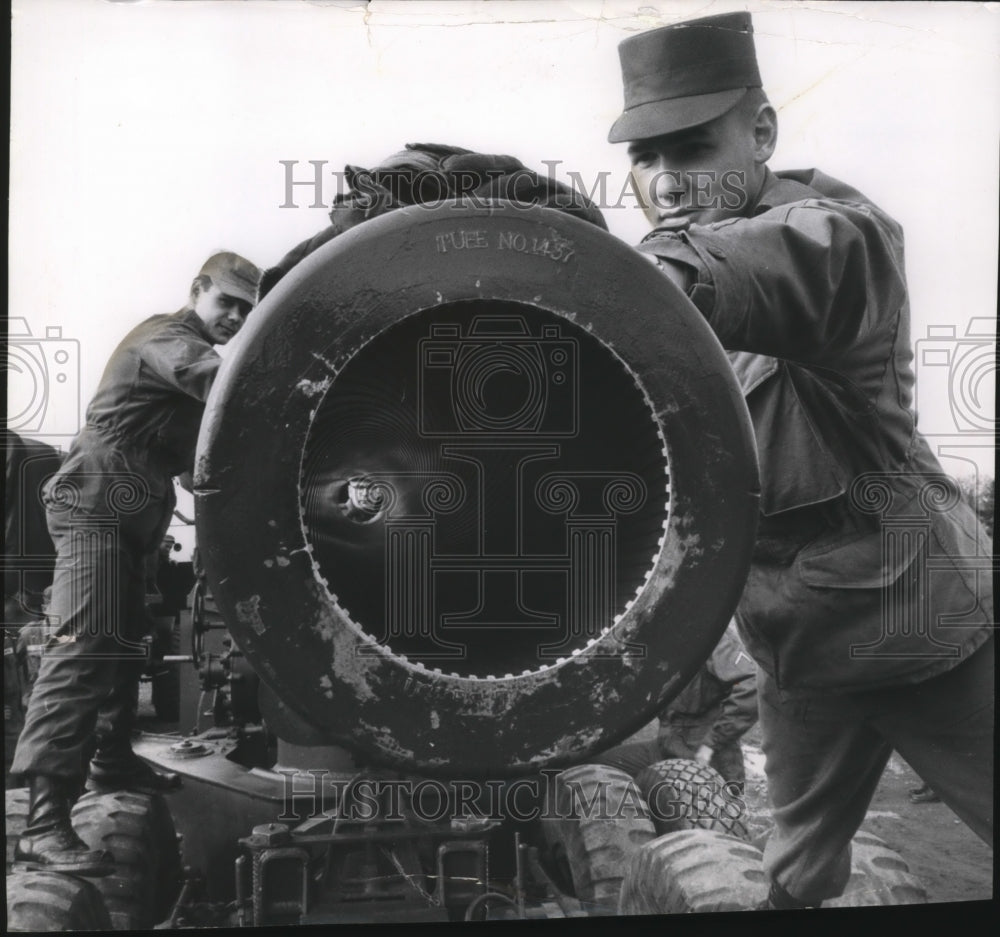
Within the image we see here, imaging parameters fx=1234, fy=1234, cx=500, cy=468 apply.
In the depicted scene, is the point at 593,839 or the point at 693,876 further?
the point at 593,839

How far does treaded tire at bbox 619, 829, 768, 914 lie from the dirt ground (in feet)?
1.08

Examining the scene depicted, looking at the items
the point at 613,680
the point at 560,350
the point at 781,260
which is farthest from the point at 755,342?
the point at 613,680

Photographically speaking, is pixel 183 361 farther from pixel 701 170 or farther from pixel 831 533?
pixel 831 533

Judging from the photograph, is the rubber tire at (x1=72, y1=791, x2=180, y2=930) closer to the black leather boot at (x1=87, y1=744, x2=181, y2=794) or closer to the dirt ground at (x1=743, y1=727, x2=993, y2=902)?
the black leather boot at (x1=87, y1=744, x2=181, y2=794)

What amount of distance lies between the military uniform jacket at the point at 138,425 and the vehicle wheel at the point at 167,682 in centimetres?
24

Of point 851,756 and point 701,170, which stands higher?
point 701,170

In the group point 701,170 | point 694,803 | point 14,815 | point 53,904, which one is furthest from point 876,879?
point 14,815

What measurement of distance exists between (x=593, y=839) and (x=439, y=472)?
121 cm

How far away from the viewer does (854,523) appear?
9.50 ft

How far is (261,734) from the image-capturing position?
2.98 m

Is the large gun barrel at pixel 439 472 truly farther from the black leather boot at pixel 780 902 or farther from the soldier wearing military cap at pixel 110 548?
the black leather boot at pixel 780 902

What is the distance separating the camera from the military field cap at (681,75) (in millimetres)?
2836

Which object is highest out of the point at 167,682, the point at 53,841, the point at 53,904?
the point at 167,682

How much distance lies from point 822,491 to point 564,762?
112 cm
